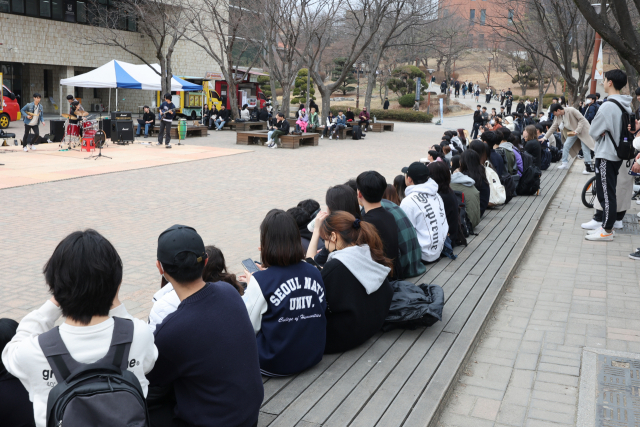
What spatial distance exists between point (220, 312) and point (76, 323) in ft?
1.96

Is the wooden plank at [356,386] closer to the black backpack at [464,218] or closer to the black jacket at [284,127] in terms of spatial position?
the black backpack at [464,218]

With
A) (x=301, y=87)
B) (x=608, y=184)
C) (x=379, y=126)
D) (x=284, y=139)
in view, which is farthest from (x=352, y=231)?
(x=301, y=87)

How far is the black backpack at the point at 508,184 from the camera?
9.76 m

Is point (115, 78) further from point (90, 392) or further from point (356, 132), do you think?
point (90, 392)

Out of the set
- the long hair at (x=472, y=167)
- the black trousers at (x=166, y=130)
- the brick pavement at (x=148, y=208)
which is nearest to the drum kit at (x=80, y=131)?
the black trousers at (x=166, y=130)

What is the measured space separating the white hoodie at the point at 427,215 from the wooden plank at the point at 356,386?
1.83m

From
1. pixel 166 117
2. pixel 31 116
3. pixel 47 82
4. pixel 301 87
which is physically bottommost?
pixel 31 116

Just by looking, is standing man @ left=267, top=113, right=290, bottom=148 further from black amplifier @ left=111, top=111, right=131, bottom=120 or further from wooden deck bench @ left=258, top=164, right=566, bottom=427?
wooden deck bench @ left=258, top=164, right=566, bottom=427

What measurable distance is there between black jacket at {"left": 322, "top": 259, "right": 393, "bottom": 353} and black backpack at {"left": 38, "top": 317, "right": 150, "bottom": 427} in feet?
5.40

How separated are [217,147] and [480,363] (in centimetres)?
1708

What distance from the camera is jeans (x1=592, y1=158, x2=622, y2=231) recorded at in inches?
295

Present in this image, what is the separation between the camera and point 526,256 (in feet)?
24.2

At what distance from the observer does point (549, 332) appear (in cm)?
493

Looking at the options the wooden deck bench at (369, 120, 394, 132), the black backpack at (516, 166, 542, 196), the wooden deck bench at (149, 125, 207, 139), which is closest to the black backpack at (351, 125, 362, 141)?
the wooden deck bench at (369, 120, 394, 132)
